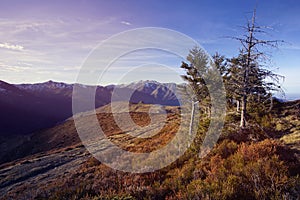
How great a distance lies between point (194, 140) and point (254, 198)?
335 inches

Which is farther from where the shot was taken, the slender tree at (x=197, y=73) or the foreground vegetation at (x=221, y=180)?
the slender tree at (x=197, y=73)

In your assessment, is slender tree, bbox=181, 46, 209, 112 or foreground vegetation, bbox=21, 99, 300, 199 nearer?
foreground vegetation, bbox=21, 99, 300, 199

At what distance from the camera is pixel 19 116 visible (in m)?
136

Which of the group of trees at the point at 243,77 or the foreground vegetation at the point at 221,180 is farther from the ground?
the group of trees at the point at 243,77

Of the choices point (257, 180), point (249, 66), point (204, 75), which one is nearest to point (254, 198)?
point (257, 180)

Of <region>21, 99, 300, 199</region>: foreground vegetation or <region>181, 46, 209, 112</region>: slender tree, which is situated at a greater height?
<region>181, 46, 209, 112</region>: slender tree

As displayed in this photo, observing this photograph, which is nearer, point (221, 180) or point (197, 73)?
point (221, 180)

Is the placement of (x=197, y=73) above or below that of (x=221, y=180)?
above

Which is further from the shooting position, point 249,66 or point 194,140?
point 194,140

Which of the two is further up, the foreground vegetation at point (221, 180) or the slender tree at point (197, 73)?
the slender tree at point (197, 73)

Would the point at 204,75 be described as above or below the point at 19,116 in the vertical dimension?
above

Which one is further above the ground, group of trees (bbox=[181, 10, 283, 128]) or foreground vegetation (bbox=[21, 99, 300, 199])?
group of trees (bbox=[181, 10, 283, 128])

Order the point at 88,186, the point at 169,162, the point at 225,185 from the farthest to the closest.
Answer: the point at 169,162
the point at 88,186
the point at 225,185

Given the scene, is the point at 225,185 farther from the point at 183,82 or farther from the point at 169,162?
the point at 183,82
